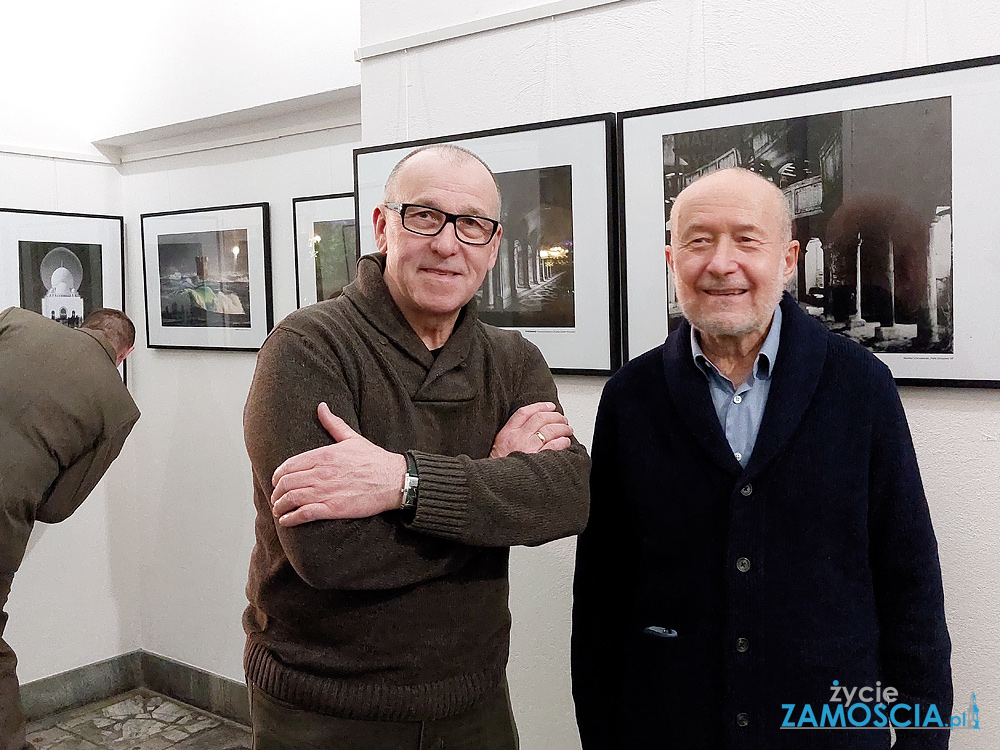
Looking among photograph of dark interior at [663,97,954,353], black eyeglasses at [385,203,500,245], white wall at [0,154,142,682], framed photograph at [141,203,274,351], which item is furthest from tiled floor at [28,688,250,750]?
photograph of dark interior at [663,97,954,353]

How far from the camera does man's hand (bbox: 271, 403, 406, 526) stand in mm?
1563

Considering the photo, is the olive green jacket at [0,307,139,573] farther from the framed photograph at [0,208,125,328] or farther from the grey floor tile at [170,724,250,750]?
the grey floor tile at [170,724,250,750]

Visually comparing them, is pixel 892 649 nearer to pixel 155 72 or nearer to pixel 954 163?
pixel 954 163

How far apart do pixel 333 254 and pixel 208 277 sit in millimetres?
751

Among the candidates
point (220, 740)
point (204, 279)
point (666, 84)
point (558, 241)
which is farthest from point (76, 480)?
point (666, 84)

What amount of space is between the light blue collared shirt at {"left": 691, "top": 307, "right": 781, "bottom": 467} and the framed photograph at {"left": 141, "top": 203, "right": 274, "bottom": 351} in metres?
2.47

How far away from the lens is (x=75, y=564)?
4.28 m

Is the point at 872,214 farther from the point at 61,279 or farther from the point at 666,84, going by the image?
the point at 61,279

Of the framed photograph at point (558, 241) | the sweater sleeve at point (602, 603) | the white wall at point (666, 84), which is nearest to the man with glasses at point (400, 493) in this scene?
the sweater sleeve at point (602, 603)

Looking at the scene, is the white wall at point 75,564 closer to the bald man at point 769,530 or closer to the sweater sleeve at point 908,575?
the bald man at point 769,530

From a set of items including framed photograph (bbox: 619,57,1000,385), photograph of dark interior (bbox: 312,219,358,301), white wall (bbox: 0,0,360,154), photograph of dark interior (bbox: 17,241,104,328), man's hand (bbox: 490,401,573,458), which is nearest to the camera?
man's hand (bbox: 490,401,573,458)

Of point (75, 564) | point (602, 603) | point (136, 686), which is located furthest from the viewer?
point (136, 686)

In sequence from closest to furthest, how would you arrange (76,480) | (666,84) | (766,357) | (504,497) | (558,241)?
(504,497)
(766,357)
(666,84)
(558,241)
(76,480)

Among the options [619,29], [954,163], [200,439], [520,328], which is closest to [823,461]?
[954,163]
